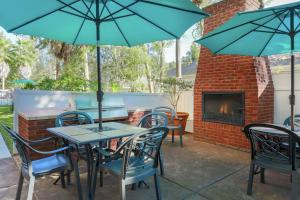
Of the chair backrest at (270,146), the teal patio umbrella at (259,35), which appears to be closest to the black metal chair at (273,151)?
the chair backrest at (270,146)

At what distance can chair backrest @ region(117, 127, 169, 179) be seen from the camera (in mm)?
2006

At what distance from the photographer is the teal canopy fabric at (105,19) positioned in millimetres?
2270

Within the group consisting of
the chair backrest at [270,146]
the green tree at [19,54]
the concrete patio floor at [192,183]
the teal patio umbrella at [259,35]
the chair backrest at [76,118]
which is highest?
the green tree at [19,54]

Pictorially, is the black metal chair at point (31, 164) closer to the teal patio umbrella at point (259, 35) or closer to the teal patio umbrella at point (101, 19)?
the teal patio umbrella at point (101, 19)

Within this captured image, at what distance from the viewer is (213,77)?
492cm

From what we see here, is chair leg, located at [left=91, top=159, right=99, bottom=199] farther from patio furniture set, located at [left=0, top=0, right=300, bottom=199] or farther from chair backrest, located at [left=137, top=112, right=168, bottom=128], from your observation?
chair backrest, located at [left=137, top=112, right=168, bottom=128]

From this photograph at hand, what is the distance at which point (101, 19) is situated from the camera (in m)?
2.69

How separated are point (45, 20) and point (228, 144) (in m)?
4.22

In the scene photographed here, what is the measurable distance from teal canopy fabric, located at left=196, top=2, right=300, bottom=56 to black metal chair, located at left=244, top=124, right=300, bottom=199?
134 cm

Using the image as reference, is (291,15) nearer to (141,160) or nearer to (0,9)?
(141,160)

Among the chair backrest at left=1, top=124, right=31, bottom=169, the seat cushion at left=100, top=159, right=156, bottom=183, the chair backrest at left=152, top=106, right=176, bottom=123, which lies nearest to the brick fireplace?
the chair backrest at left=152, top=106, right=176, bottom=123

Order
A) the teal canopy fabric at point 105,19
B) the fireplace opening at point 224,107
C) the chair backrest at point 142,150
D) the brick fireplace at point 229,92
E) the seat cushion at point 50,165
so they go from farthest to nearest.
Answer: the fireplace opening at point 224,107
the brick fireplace at point 229,92
the teal canopy fabric at point 105,19
the seat cushion at point 50,165
the chair backrest at point 142,150

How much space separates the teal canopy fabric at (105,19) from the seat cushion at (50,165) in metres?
1.65

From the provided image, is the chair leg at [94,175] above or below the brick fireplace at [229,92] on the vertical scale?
below
